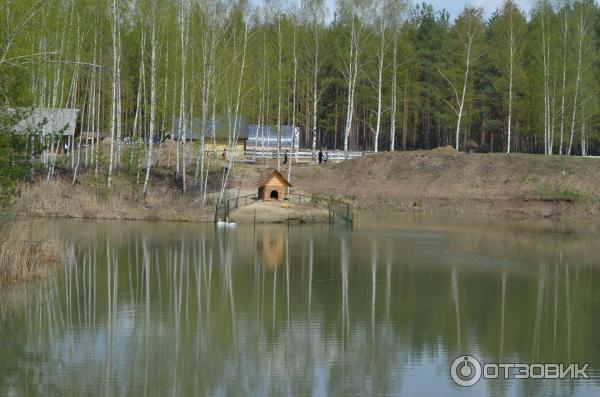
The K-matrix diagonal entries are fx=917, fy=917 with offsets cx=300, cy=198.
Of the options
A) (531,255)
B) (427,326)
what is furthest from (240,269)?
(531,255)

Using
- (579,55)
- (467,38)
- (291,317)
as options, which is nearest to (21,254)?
(291,317)

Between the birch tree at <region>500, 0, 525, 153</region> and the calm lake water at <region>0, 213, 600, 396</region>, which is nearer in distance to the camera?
the calm lake water at <region>0, 213, 600, 396</region>

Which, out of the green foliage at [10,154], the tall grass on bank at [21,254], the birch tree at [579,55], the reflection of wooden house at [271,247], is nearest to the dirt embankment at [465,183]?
the birch tree at [579,55]

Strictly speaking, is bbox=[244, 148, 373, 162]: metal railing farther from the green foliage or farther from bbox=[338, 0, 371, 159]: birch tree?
A: the green foliage

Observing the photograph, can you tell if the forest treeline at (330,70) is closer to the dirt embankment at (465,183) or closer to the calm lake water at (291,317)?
the dirt embankment at (465,183)

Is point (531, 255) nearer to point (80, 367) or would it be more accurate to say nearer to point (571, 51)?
point (80, 367)

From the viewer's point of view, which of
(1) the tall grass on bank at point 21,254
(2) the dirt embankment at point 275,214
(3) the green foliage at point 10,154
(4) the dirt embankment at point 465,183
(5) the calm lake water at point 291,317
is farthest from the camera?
(4) the dirt embankment at point 465,183

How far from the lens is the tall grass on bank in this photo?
19.6 metres

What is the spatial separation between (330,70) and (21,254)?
50876 mm

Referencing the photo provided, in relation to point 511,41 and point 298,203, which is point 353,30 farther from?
point 298,203

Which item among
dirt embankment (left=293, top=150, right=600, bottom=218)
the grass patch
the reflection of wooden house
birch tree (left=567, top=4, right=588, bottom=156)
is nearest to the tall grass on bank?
the reflection of wooden house

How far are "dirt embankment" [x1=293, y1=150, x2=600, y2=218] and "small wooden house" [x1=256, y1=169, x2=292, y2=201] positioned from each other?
12.4 meters

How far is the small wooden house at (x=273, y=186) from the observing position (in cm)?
3825

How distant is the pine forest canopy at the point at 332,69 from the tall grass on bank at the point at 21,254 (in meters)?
7.51
